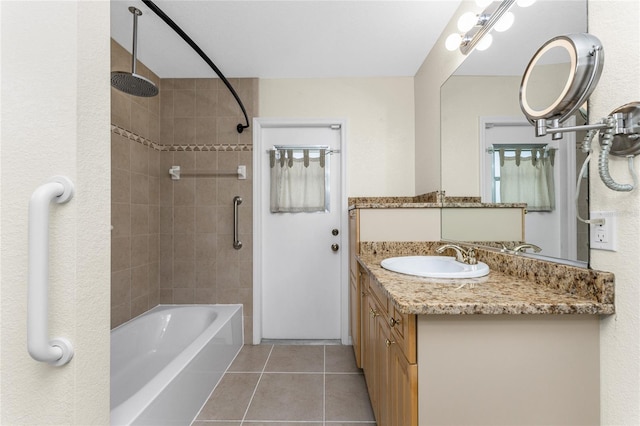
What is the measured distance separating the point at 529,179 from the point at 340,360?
5.98 ft

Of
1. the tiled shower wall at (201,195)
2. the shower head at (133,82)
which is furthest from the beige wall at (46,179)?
the tiled shower wall at (201,195)

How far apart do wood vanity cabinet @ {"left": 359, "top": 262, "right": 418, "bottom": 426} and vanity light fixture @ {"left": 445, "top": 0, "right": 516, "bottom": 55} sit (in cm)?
133

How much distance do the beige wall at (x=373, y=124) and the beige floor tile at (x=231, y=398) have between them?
1647 mm

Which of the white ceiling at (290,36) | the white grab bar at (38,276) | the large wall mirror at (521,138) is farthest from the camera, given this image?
the white ceiling at (290,36)

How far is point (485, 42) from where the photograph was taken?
1.41 m

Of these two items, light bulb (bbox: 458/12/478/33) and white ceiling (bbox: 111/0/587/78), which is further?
white ceiling (bbox: 111/0/587/78)

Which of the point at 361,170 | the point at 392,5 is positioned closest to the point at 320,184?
the point at 361,170

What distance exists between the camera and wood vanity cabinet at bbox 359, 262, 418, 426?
0.85 meters

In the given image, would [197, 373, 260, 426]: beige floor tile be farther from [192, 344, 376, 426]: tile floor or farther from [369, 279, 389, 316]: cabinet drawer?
[369, 279, 389, 316]: cabinet drawer

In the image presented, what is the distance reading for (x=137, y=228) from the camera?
2283mm

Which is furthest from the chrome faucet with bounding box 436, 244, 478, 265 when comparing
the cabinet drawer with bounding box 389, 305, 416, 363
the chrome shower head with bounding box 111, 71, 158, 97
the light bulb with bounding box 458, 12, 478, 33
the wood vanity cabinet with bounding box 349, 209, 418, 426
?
the chrome shower head with bounding box 111, 71, 158, 97

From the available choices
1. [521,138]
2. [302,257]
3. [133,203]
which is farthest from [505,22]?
[133,203]

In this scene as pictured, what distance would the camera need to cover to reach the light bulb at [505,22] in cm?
124

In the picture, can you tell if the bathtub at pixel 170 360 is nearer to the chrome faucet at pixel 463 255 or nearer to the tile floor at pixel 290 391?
the tile floor at pixel 290 391
